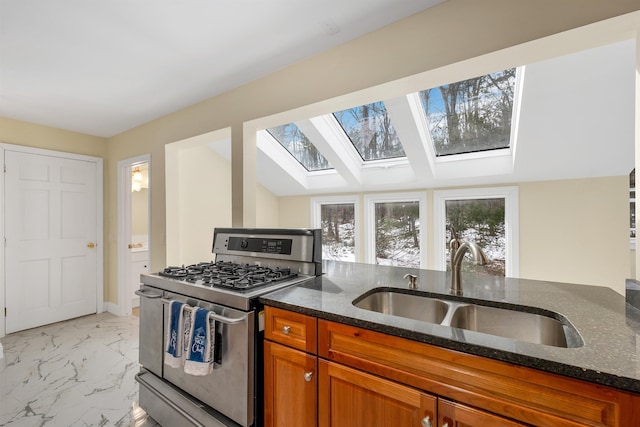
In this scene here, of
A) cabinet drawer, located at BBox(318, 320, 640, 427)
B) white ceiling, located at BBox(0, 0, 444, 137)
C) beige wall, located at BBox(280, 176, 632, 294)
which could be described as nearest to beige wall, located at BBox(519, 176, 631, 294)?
beige wall, located at BBox(280, 176, 632, 294)

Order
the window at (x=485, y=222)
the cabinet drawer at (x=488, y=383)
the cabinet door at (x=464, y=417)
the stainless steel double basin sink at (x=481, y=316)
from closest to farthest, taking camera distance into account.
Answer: the cabinet drawer at (x=488, y=383)
the cabinet door at (x=464, y=417)
the stainless steel double basin sink at (x=481, y=316)
the window at (x=485, y=222)

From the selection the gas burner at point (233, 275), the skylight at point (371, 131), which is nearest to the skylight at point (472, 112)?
the skylight at point (371, 131)

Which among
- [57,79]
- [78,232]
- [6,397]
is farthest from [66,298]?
[57,79]

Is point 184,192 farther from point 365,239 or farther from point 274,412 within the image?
point 274,412

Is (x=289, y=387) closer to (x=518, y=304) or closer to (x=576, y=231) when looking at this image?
(x=518, y=304)

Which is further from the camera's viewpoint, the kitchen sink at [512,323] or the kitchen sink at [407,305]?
the kitchen sink at [407,305]

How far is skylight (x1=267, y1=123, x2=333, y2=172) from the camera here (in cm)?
368

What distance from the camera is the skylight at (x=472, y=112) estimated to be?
2.45 metres

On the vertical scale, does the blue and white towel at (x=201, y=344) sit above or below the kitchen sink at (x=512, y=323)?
below

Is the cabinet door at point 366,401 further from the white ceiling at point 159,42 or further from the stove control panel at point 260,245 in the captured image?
the white ceiling at point 159,42

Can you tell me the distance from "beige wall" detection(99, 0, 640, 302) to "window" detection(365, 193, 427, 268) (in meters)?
2.26

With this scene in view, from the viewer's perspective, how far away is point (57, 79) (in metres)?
2.33

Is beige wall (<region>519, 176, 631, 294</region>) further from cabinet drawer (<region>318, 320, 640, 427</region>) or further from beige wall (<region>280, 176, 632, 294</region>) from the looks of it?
cabinet drawer (<region>318, 320, 640, 427</region>)

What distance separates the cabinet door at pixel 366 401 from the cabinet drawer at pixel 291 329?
10cm
